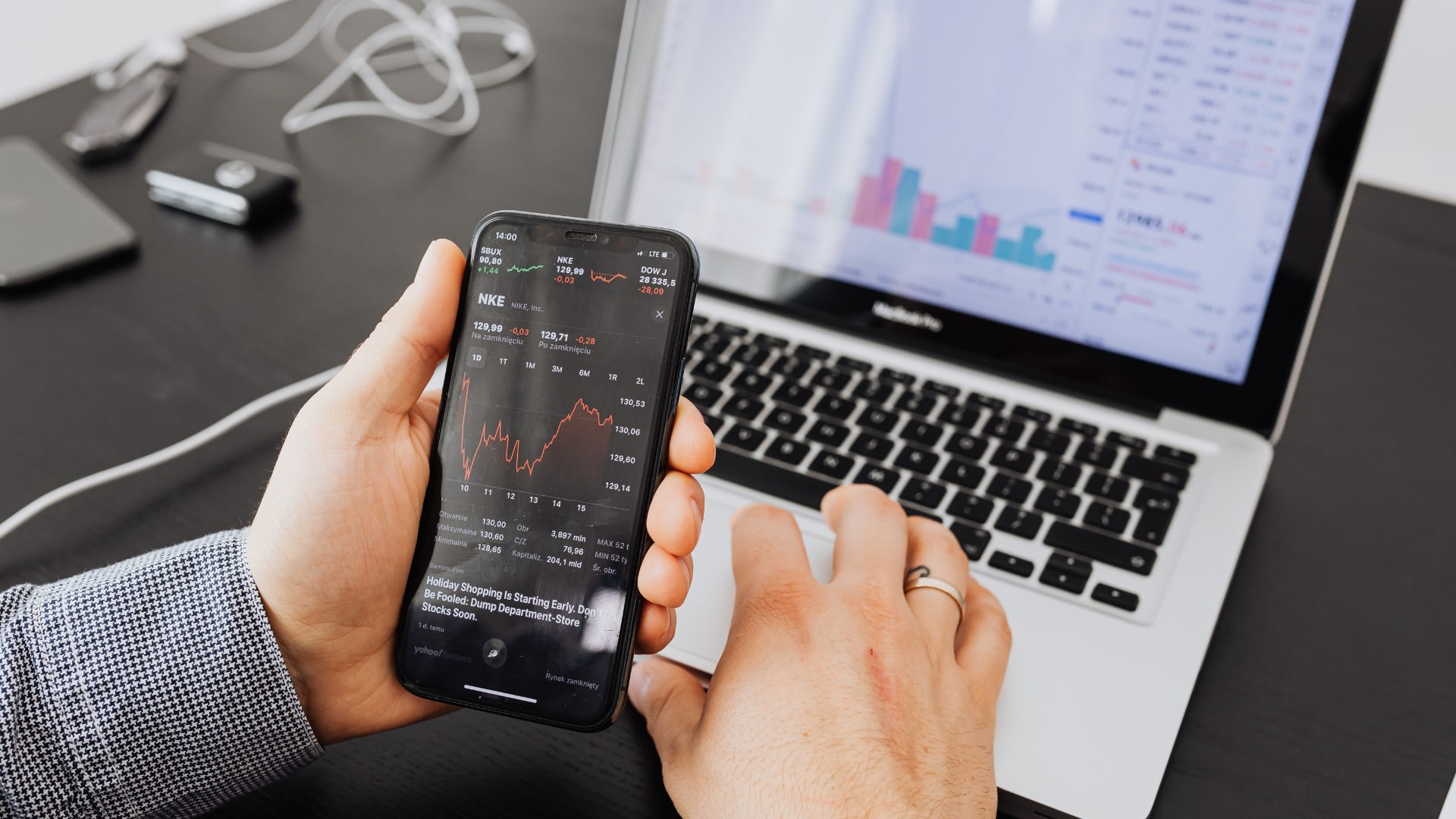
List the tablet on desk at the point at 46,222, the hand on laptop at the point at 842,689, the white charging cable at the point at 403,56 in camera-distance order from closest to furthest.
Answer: the hand on laptop at the point at 842,689 < the tablet on desk at the point at 46,222 < the white charging cable at the point at 403,56

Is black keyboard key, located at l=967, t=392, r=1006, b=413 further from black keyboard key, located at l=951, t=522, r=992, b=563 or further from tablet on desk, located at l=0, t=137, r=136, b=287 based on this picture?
tablet on desk, located at l=0, t=137, r=136, b=287

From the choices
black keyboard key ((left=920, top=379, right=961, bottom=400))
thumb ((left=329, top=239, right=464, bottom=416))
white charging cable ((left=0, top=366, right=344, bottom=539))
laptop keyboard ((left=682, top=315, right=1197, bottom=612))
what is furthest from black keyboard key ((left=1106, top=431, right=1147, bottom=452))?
white charging cable ((left=0, top=366, right=344, bottom=539))

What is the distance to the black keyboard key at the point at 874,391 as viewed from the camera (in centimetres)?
74

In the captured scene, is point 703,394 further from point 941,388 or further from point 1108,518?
point 1108,518

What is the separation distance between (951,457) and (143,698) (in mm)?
475

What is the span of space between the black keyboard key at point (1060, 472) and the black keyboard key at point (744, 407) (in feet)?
0.62

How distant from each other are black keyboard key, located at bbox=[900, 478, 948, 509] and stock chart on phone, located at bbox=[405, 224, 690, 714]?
0.66 feet

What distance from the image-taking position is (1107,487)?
670 millimetres

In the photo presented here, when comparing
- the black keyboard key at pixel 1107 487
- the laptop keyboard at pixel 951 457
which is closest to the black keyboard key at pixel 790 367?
the laptop keyboard at pixel 951 457

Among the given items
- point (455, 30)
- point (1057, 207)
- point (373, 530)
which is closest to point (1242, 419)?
point (1057, 207)

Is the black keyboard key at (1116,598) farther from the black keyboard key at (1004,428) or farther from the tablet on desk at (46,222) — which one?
the tablet on desk at (46,222)

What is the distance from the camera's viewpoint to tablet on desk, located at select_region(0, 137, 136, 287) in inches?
32.5

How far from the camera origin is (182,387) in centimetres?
75

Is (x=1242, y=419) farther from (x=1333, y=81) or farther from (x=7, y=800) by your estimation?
(x=7, y=800)
